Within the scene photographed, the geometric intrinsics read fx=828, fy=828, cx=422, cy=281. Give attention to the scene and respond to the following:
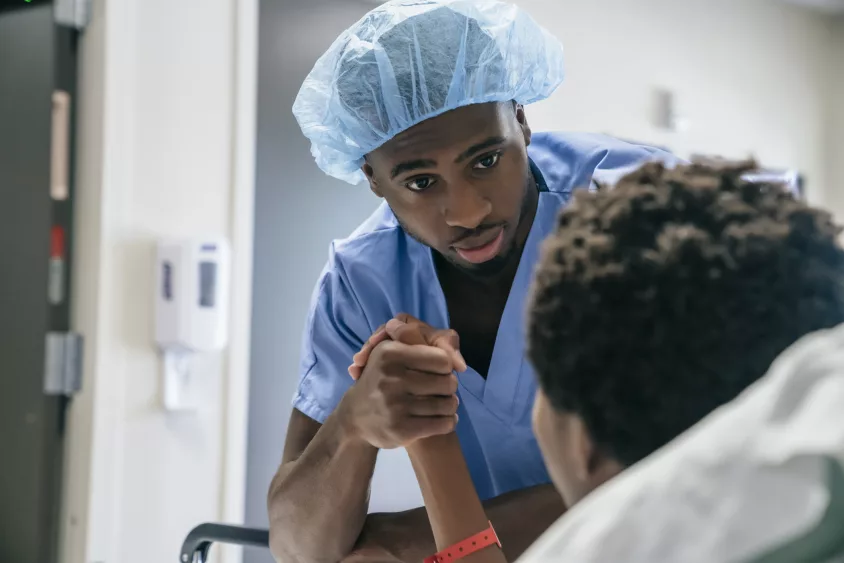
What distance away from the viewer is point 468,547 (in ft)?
2.67

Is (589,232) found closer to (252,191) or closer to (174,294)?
(174,294)

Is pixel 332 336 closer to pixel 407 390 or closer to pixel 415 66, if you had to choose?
pixel 407 390

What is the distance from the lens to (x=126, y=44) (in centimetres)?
183

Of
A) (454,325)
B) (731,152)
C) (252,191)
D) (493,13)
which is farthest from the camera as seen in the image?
(731,152)

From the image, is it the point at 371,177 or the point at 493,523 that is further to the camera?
the point at 371,177

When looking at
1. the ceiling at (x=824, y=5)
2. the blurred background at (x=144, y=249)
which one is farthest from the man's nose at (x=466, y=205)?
the ceiling at (x=824, y=5)

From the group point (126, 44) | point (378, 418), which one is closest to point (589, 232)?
point (378, 418)

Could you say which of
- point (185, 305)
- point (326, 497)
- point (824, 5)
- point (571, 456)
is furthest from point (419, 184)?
point (824, 5)

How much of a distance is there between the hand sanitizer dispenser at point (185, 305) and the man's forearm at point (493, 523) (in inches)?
36.4

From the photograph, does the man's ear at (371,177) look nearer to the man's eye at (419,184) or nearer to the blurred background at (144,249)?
the man's eye at (419,184)

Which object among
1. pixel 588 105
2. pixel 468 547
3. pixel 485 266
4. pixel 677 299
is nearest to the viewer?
pixel 677 299

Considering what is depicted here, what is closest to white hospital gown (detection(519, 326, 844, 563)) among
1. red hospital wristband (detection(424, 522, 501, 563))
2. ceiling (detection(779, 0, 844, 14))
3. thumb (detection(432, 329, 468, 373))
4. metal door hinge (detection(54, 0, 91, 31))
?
red hospital wristband (detection(424, 522, 501, 563))

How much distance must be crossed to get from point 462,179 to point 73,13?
1229 millimetres

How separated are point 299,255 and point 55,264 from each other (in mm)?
586
